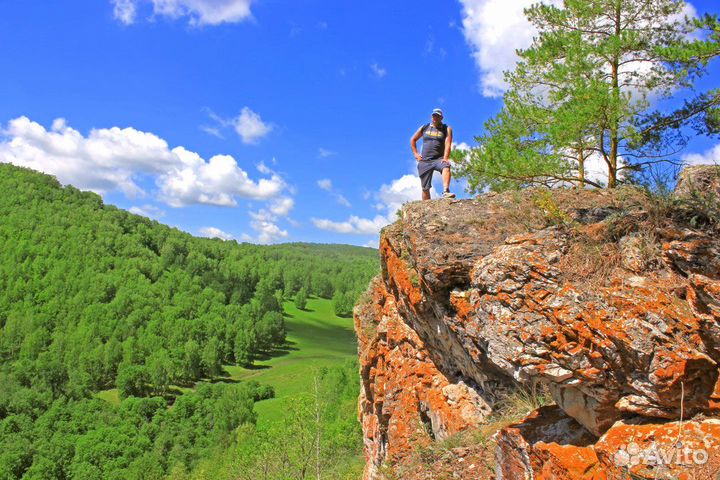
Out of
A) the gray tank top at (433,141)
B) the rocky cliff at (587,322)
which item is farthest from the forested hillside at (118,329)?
the rocky cliff at (587,322)

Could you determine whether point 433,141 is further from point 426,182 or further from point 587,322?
point 587,322

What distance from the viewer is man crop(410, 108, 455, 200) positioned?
10406 millimetres

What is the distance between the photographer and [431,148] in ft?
34.6

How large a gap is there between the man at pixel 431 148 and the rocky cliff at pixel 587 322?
2.17m

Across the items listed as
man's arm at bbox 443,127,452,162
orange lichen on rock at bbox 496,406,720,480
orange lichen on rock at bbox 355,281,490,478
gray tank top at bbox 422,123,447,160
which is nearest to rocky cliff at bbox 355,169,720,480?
orange lichen on rock at bbox 496,406,720,480

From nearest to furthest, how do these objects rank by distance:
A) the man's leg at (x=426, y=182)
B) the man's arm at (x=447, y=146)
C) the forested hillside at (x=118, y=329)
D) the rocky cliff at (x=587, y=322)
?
1. the rocky cliff at (x=587, y=322)
2. the man's arm at (x=447, y=146)
3. the man's leg at (x=426, y=182)
4. the forested hillside at (x=118, y=329)

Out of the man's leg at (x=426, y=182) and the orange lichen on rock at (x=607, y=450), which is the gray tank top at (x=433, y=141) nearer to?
the man's leg at (x=426, y=182)

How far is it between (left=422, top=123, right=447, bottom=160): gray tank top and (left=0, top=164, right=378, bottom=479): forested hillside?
801 cm

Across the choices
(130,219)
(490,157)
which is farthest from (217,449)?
(130,219)

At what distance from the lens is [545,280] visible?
227 inches

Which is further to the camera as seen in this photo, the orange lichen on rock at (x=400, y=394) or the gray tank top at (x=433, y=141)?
the gray tank top at (x=433, y=141)

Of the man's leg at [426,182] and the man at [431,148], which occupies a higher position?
the man at [431,148]

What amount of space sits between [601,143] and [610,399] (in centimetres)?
770

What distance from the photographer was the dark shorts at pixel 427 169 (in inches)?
409
